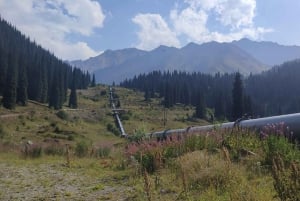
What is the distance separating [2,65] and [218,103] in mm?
73111

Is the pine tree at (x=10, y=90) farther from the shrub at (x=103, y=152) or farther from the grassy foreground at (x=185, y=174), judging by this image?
the grassy foreground at (x=185, y=174)

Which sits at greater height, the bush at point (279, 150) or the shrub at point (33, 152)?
the bush at point (279, 150)

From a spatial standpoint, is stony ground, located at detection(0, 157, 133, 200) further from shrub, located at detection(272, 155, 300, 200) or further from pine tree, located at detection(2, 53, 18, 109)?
pine tree, located at detection(2, 53, 18, 109)

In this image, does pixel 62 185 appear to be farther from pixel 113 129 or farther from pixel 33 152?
pixel 113 129

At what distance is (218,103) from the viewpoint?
13962 centimetres

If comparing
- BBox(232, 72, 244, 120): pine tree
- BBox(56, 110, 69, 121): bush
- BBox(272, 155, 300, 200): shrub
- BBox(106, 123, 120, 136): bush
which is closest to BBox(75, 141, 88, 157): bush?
BBox(272, 155, 300, 200): shrub

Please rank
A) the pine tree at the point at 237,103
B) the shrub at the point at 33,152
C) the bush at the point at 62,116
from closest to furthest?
the shrub at the point at 33,152 → the pine tree at the point at 237,103 → the bush at the point at 62,116

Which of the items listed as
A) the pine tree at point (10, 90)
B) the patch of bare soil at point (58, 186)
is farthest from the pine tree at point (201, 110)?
the patch of bare soil at point (58, 186)

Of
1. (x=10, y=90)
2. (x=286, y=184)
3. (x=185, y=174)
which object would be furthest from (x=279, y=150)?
(x=10, y=90)

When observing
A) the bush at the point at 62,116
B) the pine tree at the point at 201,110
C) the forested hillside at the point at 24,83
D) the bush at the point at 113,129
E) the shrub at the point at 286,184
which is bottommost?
the bush at the point at 113,129

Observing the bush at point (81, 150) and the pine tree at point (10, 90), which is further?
the pine tree at point (10, 90)

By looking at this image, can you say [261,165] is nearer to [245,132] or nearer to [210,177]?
[210,177]

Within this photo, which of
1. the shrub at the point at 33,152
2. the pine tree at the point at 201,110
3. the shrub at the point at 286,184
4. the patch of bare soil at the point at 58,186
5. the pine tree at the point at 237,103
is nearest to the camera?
the shrub at the point at 286,184

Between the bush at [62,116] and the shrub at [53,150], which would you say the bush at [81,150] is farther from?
the bush at [62,116]
